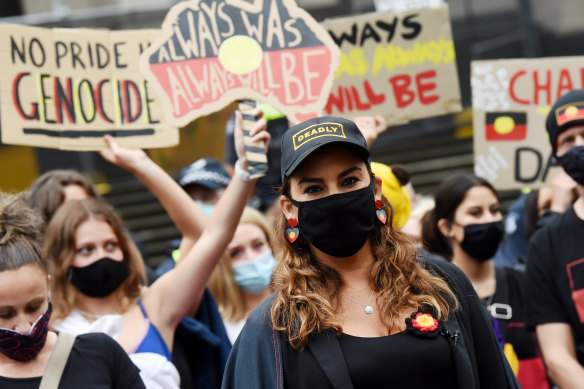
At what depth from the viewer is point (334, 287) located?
3.04 metres

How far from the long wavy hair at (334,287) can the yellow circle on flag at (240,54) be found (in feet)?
5.16

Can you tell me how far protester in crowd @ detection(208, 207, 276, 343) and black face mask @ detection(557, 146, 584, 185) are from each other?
1820mm

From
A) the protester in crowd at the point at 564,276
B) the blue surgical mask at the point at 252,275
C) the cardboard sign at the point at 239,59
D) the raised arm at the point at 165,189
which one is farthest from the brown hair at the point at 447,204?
the raised arm at the point at 165,189

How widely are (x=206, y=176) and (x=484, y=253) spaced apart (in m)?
2.04

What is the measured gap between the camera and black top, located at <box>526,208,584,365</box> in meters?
4.21

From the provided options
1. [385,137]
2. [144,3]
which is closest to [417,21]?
→ [385,137]

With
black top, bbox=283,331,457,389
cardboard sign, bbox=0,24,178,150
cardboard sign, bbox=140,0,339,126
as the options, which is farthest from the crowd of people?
cardboard sign, bbox=140,0,339,126

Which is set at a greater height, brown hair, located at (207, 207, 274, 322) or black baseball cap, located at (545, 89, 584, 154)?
black baseball cap, located at (545, 89, 584, 154)

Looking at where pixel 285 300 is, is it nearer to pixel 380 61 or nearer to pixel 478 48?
pixel 380 61

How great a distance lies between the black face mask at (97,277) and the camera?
171 inches

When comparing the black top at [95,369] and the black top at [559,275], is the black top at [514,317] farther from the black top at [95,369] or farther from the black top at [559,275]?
the black top at [95,369]

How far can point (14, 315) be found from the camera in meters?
3.41

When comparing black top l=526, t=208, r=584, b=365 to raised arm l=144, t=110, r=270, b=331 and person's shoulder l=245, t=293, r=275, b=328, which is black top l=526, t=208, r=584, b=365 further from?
person's shoulder l=245, t=293, r=275, b=328

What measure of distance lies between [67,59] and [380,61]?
1853mm
